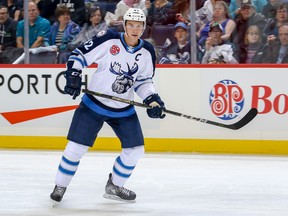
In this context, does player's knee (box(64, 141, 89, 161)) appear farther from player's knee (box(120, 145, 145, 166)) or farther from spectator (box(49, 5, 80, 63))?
spectator (box(49, 5, 80, 63))

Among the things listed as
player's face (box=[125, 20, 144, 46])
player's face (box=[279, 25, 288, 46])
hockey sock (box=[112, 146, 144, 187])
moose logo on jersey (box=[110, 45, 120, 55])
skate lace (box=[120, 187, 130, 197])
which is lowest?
skate lace (box=[120, 187, 130, 197])

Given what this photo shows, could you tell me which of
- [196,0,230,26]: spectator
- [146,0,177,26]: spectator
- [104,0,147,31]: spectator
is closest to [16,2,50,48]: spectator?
[104,0,147,31]: spectator

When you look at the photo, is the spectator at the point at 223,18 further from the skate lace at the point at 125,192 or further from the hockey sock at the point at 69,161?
the hockey sock at the point at 69,161

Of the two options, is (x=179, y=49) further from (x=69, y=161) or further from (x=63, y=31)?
(x=69, y=161)

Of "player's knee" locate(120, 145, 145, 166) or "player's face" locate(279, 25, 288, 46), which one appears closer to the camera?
"player's knee" locate(120, 145, 145, 166)

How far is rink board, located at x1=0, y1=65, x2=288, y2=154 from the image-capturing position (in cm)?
691

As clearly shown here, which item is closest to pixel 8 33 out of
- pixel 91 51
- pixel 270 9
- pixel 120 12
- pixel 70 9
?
pixel 70 9

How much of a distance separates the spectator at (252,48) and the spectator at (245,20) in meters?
0.04

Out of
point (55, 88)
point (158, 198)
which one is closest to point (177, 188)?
point (158, 198)

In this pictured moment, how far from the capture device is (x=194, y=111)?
704cm

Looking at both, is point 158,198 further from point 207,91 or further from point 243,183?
point 207,91

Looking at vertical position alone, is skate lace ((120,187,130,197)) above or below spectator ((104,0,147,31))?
below

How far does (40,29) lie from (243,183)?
9.29 feet

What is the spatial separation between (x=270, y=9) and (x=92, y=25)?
1.59m
